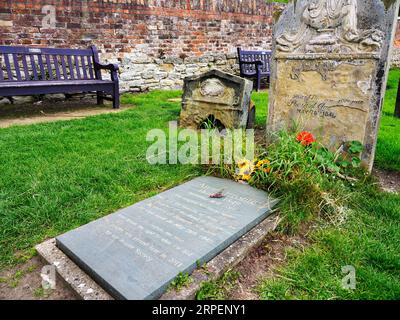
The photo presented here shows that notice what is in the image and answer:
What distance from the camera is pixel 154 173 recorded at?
123 inches

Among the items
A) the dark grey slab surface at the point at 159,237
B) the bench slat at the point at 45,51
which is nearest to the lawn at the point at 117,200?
the dark grey slab surface at the point at 159,237

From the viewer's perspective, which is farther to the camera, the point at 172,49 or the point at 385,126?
the point at 172,49

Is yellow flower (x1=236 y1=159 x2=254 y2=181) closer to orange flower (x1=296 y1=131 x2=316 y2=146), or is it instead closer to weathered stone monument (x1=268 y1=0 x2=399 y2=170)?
orange flower (x1=296 y1=131 x2=316 y2=146)

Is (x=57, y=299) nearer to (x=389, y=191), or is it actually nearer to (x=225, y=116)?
(x=389, y=191)

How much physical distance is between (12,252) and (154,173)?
1.42 m

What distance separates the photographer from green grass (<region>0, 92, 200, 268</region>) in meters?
2.24

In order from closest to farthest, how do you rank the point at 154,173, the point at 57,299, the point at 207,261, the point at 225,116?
the point at 57,299
the point at 207,261
the point at 154,173
the point at 225,116

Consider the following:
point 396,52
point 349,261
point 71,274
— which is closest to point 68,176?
point 71,274

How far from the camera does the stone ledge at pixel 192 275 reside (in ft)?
5.21

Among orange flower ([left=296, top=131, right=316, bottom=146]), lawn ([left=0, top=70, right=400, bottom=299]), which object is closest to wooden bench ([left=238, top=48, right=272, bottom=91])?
lawn ([left=0, top=70, right=400, bottom=299])

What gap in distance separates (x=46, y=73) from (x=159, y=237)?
5210mm

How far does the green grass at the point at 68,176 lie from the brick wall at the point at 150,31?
2301 mm

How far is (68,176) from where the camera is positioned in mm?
2906
